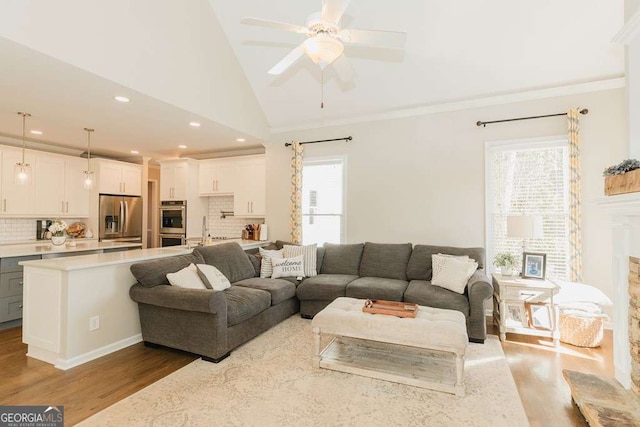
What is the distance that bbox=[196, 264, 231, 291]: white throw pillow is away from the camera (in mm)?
3504

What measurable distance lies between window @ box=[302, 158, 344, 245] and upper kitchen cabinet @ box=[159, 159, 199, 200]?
2.38m

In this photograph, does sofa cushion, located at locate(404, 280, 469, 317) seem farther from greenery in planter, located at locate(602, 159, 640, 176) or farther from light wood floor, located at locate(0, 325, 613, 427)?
greenery in planter, located at locate(602, 159, 640, 176)

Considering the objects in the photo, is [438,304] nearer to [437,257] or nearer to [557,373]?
[437,257]

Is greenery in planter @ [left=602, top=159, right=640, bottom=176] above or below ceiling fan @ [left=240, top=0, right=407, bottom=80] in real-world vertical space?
below

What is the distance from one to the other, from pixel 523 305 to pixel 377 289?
1615mm

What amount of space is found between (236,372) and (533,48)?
4.73 metres

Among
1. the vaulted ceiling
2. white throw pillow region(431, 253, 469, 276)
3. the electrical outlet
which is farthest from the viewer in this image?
white throw pillow region(431, 253, 469, 276)

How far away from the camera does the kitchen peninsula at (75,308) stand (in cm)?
291

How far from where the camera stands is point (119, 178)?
21.1 ft

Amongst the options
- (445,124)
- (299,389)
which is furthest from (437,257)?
(299,389)

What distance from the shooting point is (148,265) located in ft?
10.8

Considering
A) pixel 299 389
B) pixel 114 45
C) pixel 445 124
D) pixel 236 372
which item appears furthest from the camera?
pixel 445 124

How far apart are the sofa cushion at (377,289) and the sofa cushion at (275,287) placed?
758mm

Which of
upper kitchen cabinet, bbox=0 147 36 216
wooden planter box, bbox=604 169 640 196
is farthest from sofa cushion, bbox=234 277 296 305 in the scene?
upper kitchen cabinet, bbox=0 147 36 216
